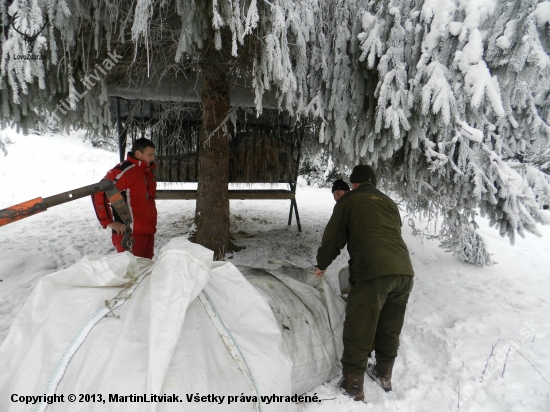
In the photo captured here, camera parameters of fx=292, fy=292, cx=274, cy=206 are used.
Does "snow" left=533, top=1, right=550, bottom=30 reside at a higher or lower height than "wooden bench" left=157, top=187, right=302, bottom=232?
higher

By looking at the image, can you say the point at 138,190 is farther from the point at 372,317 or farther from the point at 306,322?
the point at 372,317

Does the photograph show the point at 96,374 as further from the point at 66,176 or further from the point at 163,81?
the point at 66,176

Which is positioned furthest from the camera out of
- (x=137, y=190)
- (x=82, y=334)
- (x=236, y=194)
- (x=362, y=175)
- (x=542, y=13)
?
(x=236, y=194)

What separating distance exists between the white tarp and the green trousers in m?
0.39

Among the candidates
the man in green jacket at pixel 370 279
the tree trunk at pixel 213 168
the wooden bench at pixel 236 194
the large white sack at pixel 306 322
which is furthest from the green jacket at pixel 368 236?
the wooden bench at pixel 236 194

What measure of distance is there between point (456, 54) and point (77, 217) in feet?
24.6

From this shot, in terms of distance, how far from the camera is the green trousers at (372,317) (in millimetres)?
2094

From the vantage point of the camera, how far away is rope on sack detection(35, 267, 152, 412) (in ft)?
4.45

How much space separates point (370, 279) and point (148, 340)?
1.48m

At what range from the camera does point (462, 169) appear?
117 inches

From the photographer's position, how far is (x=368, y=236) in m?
2.18

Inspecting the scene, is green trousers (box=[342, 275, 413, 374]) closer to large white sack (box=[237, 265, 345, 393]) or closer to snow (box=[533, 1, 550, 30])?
large white sack (box=[237, 265, 345, 393])

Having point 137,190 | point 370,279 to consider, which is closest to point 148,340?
point 370,279

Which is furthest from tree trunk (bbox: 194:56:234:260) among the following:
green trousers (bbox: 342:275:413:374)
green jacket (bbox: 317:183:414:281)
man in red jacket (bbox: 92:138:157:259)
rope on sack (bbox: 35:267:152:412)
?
green trousers (bbox: 342:275:413:374)
